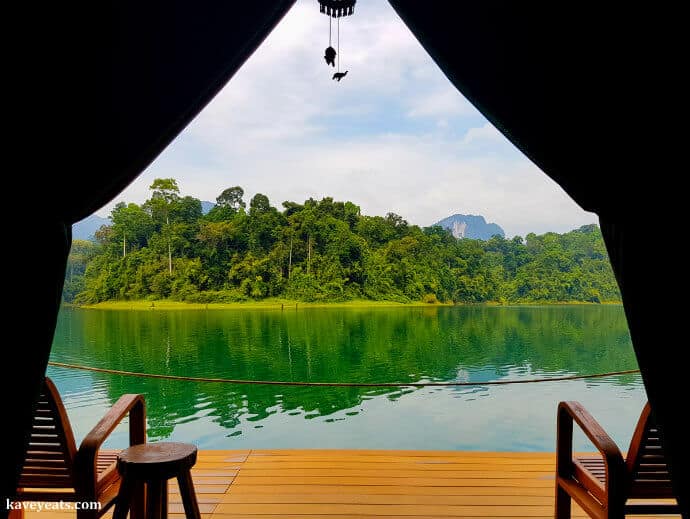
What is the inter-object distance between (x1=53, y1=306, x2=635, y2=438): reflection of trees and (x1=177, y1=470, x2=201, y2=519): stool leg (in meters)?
4.94

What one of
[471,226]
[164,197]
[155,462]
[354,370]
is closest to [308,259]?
[164,197]

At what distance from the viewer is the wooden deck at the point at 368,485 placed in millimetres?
1853

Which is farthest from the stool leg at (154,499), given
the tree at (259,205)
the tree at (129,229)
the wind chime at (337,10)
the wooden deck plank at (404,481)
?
the tree at (129,229)

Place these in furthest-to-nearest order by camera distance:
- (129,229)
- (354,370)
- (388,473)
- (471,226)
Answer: (471,226) → (129,229) → (354,370) → (388,473)

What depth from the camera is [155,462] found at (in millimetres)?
1280

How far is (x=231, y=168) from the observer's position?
33.1 metres

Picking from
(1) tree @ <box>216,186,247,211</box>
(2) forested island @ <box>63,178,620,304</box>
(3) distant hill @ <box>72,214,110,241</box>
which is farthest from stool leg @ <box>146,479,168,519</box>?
(1) tree @ <box>216,186,247,211</box>

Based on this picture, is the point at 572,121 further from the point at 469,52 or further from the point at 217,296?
the point at 217,296

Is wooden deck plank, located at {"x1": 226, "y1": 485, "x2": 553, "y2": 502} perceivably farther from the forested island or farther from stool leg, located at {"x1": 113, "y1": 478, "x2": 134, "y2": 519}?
the forested island

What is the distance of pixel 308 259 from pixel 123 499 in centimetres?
2250

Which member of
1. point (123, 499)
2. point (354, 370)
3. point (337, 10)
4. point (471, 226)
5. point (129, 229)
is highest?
point (471, 226)

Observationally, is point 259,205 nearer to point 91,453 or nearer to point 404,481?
point 404,481

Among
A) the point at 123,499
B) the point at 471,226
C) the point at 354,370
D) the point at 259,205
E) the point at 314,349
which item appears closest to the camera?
the point at 123,499

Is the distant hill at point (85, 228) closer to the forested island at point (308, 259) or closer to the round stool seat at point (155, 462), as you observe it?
the round stool seat at point (155, 462)
